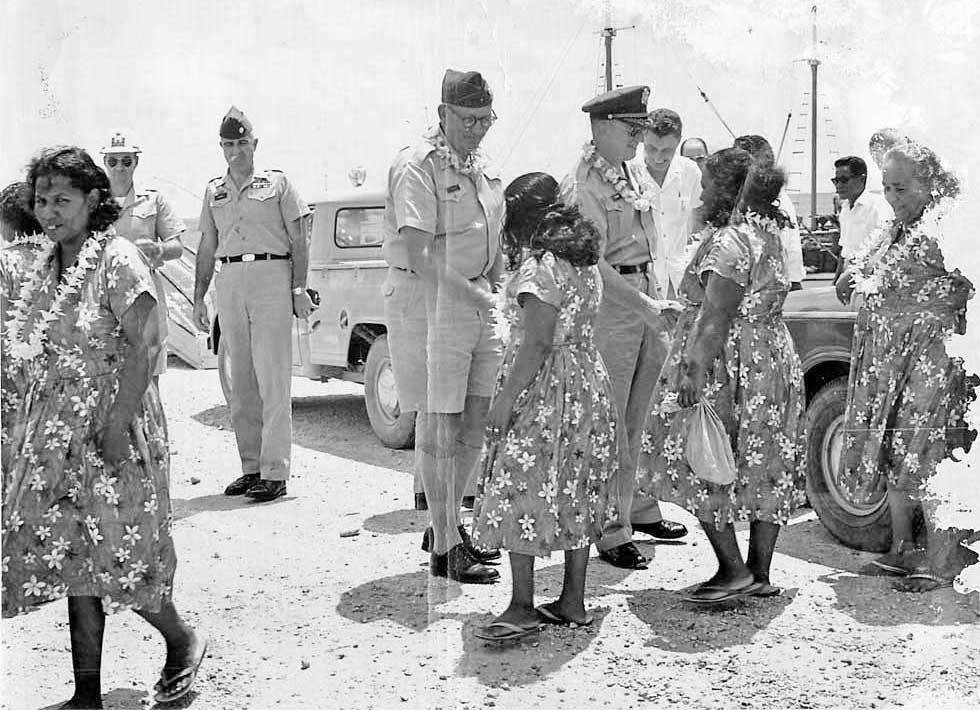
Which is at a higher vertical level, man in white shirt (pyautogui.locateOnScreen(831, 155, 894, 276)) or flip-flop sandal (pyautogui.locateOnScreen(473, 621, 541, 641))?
man in white shirt (pyautogui.locateOnScreen(831, 155, 894, 276))

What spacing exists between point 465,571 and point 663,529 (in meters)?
1.00

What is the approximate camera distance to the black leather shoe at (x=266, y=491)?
520 cm

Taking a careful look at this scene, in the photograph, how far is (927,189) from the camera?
4.10 metres

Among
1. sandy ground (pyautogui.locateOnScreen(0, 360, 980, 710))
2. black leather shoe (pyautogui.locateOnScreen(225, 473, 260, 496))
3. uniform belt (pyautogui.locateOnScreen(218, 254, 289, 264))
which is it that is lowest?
sandy ground (pyautogui.locateOnScreen(0, 360, 980, 710))

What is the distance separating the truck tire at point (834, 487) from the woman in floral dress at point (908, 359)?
12cm

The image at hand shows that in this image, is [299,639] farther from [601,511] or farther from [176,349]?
[176,349]

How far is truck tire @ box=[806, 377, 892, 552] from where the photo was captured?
176 inches

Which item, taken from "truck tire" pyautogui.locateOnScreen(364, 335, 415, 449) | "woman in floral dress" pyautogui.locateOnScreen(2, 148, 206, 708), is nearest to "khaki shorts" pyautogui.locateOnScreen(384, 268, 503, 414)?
"woman in floral dress" pyautogui.locateOnScreen(2, 148, 206, 708)

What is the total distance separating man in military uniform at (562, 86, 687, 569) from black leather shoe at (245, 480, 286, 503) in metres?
1.59

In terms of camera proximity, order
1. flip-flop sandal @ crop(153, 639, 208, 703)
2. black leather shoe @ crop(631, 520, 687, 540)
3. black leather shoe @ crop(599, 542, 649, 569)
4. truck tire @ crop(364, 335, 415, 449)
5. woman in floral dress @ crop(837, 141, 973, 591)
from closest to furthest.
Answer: flip-flop sandal @ crop(153, 639, 208, 703), woman in floral dress @ crop(837, 141, 973, 591), black leather shoe @ crop(599, 542, 649, 569), black leather shoe @ crop(631, 520, 687, 540), truck tire @ crop(364, 335, 415, 449)

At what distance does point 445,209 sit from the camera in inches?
156

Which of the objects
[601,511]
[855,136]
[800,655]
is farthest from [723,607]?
[855,136]

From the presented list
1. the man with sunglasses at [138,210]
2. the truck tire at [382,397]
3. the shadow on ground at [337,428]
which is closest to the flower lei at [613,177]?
the man with sunglasses at [138,210]

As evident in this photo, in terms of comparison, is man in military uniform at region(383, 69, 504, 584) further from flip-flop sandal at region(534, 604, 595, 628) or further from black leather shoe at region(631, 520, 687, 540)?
black leather shoe at region(631, 520, 687, 540)
